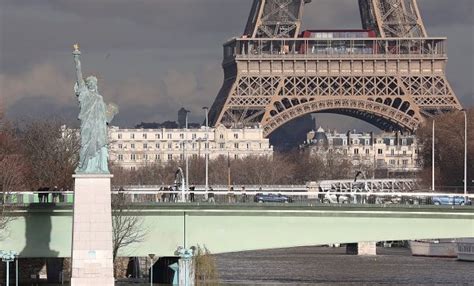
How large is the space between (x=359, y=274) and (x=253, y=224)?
18.9m

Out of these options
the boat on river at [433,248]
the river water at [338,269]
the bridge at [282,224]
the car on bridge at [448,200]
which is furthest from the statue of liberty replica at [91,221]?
the boat on river at [433,248]

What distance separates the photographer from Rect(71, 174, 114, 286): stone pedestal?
5125cm

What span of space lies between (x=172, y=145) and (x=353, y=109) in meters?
43.2

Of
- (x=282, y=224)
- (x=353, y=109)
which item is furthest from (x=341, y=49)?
(x=282, y=224)

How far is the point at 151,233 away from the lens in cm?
6259

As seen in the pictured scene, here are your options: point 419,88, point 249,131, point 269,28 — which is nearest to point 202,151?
point 249,131

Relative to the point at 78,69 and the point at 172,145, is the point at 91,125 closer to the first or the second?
the point at 78,69

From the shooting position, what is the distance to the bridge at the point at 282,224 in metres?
62.3

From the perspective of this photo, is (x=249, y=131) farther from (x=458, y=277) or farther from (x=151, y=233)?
(x=151, y=233)

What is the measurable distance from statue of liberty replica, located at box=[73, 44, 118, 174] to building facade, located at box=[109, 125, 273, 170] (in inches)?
5005

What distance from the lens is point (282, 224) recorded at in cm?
6250

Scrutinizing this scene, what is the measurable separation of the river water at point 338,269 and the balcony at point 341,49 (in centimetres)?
4031

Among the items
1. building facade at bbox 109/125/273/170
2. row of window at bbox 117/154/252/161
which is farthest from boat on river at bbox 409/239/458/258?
row of window at bbox 117/154/252/161

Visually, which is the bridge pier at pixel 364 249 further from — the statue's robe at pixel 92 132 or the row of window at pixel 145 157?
the row of window at pixel 145 157
